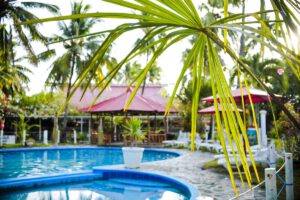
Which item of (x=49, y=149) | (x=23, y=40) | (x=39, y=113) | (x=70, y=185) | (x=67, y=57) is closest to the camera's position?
(x=70, y=185)

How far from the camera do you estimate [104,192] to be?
23.3 ft

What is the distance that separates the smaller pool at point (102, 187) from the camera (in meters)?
6.64

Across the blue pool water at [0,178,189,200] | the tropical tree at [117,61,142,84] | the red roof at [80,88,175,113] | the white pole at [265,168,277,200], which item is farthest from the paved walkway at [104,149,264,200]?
the tropical tree at [117,61,142,84]

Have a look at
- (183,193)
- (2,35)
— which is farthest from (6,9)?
(183,193)

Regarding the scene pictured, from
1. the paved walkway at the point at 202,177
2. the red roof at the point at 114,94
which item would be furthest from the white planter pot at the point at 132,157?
the red roof at the point at 114,94

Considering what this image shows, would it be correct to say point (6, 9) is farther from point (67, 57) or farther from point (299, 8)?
point (299, 8)

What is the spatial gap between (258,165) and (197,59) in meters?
7.66

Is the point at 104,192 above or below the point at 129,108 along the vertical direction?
below

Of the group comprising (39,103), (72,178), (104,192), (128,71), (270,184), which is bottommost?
(104,192)

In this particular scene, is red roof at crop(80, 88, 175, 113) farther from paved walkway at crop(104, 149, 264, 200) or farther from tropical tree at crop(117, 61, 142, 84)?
tropical tree at crop(117, 61, 142, 84)

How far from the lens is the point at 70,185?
307 inches

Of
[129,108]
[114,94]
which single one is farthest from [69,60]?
[114,94]

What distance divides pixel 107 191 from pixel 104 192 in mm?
112

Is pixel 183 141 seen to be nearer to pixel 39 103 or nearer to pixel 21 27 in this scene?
pixel 21 27
